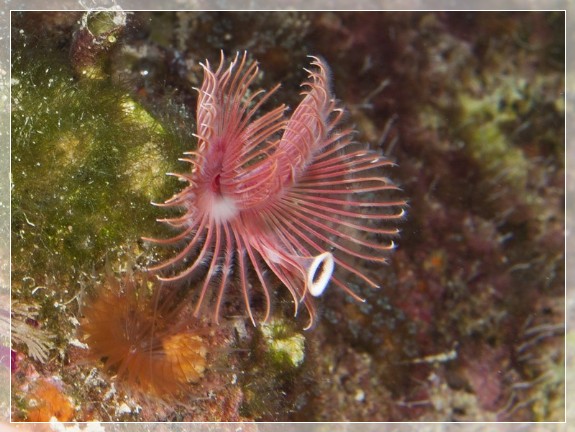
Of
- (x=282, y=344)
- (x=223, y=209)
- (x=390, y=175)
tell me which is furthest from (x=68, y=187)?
(x=390, y=175)

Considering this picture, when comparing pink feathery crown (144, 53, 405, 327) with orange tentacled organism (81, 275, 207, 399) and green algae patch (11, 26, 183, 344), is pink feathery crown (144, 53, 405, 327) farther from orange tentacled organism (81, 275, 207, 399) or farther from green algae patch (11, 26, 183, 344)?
green algae patch (11, 26, 183, 344)

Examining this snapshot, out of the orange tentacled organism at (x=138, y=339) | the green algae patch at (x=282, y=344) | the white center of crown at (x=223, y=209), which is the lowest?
the green algae patch at (x=282, y=344)

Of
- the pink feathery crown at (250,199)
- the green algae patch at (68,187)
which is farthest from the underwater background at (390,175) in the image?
the pink feathery crown at (250,199)

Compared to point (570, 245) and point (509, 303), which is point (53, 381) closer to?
point (509, 303)

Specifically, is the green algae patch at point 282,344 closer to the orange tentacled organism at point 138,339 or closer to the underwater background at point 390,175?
the underwater background at point 390,175

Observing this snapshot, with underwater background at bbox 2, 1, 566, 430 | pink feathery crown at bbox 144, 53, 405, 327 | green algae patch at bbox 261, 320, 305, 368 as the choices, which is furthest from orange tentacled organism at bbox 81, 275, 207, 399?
green algae patch at bbox 261, 320, 305, 368

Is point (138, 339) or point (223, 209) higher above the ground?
point (223, 209)

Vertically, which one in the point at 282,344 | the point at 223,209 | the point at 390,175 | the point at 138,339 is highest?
the point at 223,209

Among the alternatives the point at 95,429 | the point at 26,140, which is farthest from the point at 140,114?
the point at 95,429

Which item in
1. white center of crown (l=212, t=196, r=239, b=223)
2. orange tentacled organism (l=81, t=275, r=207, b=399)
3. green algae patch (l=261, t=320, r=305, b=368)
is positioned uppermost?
white center of crown (l=212, t=196, r=239, b=223)

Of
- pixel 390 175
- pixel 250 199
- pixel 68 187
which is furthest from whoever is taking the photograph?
pixel 390 175

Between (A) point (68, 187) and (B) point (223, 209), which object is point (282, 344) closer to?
(B) point (223, 209)
